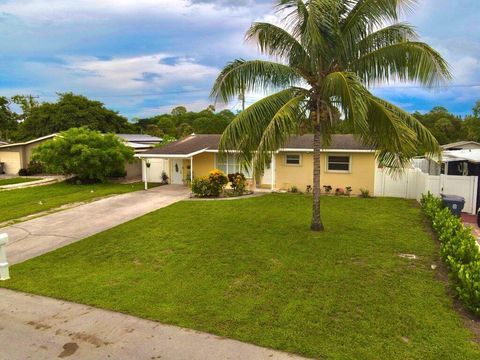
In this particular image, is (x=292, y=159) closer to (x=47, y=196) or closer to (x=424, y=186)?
(x=424, y=186)

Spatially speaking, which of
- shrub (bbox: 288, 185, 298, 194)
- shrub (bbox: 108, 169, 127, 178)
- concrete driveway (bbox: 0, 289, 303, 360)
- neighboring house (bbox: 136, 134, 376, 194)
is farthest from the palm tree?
shrub (bbox: 108, 169, 127, 178)

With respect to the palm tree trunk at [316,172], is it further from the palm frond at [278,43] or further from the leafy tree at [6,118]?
the leafy tree at [6,118]

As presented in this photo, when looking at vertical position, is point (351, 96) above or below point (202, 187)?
above

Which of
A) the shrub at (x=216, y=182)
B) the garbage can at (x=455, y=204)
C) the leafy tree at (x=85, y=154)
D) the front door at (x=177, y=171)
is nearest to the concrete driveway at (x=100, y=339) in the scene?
→ the garbage can at (x=455, y=204)

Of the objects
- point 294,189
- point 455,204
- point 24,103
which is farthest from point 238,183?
point 24,103

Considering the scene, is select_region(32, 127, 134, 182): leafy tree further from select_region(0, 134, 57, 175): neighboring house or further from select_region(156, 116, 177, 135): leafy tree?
select_region(156, 116, 177, 135): leafy tree
